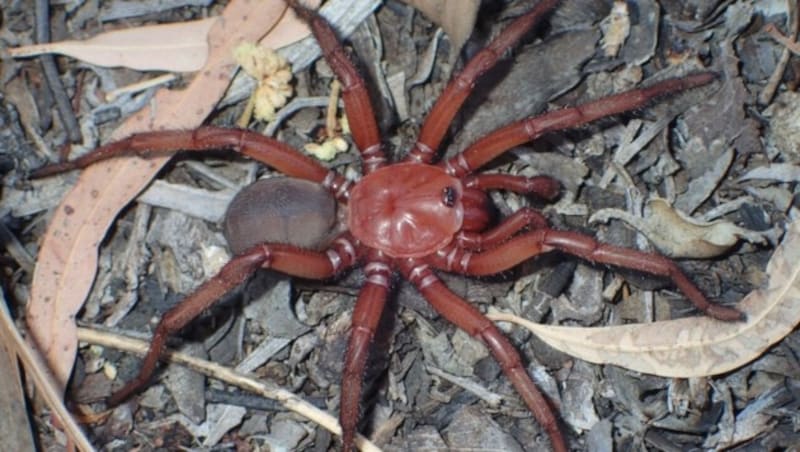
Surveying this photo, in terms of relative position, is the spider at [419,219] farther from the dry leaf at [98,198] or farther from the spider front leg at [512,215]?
the dry leaf at [98,198]

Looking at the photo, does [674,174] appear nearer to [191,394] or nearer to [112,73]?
[191,394]

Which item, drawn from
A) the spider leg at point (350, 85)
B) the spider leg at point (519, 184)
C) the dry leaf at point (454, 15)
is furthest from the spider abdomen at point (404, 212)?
the dry leaf at point (454, 15)

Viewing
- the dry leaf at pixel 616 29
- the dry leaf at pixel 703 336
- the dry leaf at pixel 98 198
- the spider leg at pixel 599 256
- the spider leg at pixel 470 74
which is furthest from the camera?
the dry leaf at pixel 616 29

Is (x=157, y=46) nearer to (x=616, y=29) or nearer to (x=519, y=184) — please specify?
(x=519, y=184)

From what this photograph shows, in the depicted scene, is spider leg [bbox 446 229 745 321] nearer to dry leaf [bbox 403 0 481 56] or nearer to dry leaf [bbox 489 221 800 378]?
dry leaf [bbox 489 221 800 378]

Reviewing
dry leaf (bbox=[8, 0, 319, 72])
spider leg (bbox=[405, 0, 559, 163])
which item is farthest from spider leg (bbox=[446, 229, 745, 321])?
dry leaf (bbox=[8, 0, 319, 72])

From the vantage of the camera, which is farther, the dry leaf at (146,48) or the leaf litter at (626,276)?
the dry leaf at (146,48)
